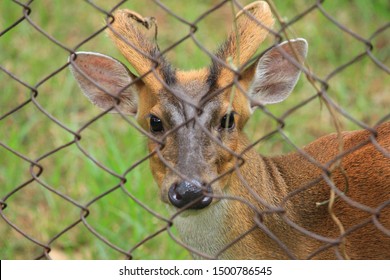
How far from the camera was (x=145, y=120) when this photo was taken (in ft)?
13.1

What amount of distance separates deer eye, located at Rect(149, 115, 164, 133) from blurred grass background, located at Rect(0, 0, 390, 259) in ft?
3.46

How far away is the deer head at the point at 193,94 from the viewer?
353cm

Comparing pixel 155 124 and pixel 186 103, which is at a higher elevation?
→ pixel 155 124

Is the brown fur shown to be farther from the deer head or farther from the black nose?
the black nose

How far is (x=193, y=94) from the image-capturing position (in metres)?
3.77

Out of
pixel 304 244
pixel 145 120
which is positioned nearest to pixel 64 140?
pixel 145 120

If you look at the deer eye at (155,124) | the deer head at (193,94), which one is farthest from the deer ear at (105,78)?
the deer eye at (155,124)

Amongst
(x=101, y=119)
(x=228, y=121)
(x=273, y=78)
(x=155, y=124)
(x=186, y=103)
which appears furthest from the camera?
(x=101, y=119)

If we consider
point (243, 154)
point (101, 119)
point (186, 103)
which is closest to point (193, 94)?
point (186, 103)

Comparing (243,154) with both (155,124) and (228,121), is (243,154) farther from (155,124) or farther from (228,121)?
(155,124)

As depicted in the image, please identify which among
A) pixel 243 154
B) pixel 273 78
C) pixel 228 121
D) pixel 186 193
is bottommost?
pixel 186 193

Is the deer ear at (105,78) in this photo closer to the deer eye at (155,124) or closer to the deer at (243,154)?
the deer at (243,154)

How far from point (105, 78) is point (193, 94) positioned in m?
0.53

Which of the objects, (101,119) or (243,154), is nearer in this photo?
(243,154)
